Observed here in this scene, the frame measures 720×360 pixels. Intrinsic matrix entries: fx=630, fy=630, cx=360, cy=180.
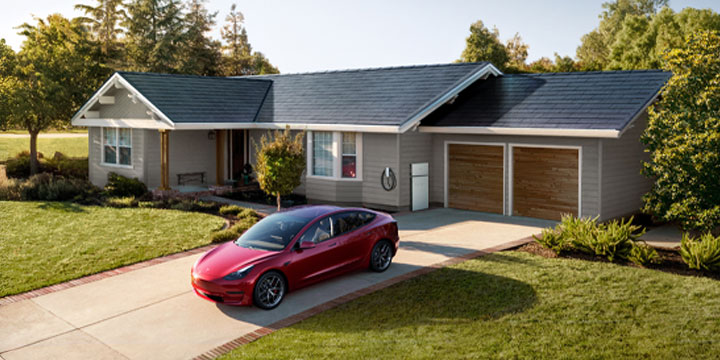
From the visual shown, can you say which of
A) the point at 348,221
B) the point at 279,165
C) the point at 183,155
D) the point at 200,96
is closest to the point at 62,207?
the point at 183,155

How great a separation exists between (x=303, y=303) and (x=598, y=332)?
456 centimetres

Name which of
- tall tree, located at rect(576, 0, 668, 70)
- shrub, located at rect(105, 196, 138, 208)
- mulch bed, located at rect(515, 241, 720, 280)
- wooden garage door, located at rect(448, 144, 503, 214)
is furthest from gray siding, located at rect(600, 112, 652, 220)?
tall tree, located at rect(576, 0, 668, 70)

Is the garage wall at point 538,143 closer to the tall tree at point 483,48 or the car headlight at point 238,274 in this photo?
the car headlight at point 238,274

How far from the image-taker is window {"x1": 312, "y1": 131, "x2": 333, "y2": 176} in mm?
21266

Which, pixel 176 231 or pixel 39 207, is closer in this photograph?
pixel 176 231

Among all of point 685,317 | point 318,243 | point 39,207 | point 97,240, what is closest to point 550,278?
point 685,317

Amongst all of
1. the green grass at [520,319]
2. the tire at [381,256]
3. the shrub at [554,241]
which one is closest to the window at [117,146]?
the tire at [381,256]

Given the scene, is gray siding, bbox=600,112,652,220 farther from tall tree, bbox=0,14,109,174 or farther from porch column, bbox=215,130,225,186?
tall tree, bbox=0,14,109,174

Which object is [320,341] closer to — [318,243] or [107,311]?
[318,243]

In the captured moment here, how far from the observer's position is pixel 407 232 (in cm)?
1617

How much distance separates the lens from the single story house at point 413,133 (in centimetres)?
1738

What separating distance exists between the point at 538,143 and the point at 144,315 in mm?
12025

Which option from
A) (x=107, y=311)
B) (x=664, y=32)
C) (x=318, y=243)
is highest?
(x=664, y=32)

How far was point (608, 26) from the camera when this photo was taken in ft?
304
